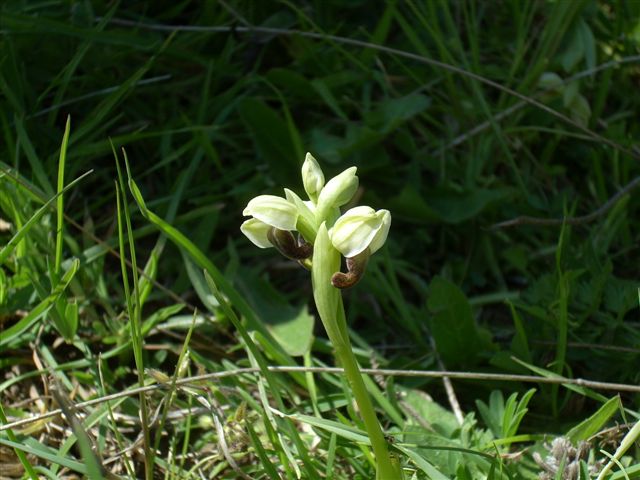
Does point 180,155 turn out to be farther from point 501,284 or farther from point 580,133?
point 580,133

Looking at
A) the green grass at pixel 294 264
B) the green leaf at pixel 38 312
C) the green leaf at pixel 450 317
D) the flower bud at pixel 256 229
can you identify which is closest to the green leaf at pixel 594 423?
the green grass at pixel 294 264

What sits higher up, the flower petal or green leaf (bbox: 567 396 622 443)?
the flower petal

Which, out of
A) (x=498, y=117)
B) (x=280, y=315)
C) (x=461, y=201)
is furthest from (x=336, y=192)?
(x=498, y=117)

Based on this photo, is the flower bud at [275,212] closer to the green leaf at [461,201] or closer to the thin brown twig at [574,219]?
the thin brown twig at [574,219]

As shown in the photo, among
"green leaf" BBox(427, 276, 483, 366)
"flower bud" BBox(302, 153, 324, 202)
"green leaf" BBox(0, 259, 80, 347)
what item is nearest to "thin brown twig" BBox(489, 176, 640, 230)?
"green leaf" BBox(427, 276, 483, 366)

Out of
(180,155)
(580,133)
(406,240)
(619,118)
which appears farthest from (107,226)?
(619,118)

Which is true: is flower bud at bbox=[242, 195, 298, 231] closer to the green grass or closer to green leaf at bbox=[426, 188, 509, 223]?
the green grass

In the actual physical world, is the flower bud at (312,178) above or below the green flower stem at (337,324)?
above

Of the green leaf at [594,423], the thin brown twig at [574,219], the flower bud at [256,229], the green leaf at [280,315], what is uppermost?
the flower bud at [256,229]
